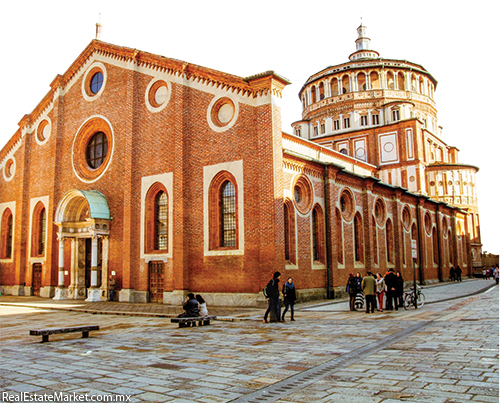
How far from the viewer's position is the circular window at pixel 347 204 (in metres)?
25.8

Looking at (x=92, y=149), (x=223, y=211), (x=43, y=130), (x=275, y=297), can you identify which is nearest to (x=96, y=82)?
(x=92, y=149)

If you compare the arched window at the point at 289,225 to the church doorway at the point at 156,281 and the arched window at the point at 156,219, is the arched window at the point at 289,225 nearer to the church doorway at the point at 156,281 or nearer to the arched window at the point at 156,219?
the arched window at the point at 156,219

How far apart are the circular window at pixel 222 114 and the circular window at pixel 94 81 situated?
811cm

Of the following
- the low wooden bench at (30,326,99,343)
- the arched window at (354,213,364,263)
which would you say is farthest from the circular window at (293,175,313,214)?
the low wooden bench at (30,326,99,343)

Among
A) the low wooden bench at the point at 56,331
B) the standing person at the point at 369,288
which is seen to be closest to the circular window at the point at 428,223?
the standing person at the point at 369,288

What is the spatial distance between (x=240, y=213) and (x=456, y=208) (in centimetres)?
3066

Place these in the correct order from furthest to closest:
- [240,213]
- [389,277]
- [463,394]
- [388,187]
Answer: [388,187] < [240,213] < [389,277] < [463,394]

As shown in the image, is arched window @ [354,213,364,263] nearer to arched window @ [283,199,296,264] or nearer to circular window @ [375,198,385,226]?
circular window @ [375,198,385,226]

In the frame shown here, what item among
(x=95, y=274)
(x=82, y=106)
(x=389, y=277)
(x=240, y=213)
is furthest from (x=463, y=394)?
(x=82, y=106)

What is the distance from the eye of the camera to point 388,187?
30969 millimetres

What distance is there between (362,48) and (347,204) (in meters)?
29.7

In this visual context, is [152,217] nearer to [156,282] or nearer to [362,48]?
[156,282]

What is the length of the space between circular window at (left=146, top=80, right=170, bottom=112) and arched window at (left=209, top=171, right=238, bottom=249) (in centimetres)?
527

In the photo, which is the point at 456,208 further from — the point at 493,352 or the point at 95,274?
the point at 493,352
